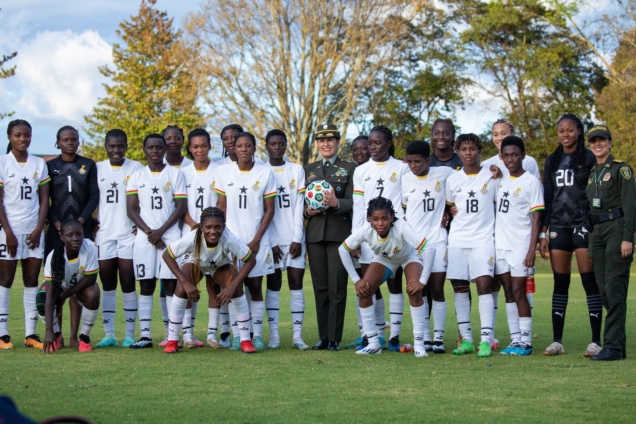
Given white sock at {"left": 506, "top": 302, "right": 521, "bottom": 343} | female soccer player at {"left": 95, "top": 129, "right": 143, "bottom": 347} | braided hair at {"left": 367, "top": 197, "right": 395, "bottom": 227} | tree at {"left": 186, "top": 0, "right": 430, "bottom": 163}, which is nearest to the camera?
braided hair at {"left": 367, "top": 197, "right": 395, "bottom": 227}

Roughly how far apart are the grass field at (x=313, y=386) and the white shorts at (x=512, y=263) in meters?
0.96

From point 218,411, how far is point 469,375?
2556 millimetres

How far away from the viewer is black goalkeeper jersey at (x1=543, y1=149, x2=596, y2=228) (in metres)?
8.62

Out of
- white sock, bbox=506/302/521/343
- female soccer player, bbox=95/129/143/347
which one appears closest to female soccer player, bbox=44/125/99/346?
female soccer player, bbox=95/129/143/347

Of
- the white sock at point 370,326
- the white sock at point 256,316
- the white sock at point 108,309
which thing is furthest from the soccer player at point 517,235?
the white sock at point 108,309

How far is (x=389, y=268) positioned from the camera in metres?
8.83

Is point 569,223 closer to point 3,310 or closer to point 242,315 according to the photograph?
point 242,315

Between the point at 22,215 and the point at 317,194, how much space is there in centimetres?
345

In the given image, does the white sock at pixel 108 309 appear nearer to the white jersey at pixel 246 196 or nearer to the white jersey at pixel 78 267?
the white jersey at pixel 78 267

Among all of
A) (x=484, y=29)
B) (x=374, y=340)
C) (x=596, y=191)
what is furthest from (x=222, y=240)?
(x=484, y=29)

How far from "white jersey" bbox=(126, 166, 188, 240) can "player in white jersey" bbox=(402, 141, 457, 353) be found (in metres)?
2.66

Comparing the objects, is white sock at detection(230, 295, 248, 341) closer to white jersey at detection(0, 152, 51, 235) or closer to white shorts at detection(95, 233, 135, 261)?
white shorts at detection(95, 233, 135, 261)

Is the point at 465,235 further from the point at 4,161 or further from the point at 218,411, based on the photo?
the point at 4,161

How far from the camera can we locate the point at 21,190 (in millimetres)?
9375
